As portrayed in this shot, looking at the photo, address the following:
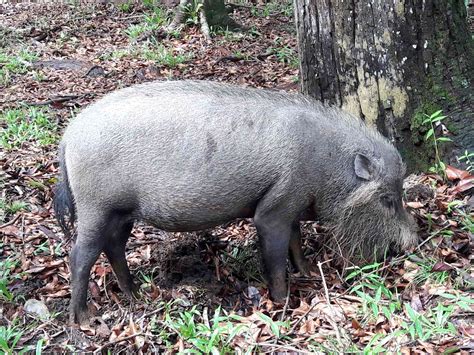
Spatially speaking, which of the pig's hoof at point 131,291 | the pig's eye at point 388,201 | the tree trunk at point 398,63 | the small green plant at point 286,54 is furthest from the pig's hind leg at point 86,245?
the small green plant at point 286,54

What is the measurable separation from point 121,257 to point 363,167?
1.68m

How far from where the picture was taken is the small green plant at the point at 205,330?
3443mm

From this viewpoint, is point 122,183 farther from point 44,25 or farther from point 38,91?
point 44,25

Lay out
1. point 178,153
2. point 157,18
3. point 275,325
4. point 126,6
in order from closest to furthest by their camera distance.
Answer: point 275,325, point 178,153, point 157,18, point 126,6

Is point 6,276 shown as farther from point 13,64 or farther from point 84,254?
point 13,64

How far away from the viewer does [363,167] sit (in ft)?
13.7

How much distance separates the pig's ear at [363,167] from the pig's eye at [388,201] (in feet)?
0.63

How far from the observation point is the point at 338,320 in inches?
144

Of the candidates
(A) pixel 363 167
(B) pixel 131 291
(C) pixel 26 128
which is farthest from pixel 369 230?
(C) pixel 26 128

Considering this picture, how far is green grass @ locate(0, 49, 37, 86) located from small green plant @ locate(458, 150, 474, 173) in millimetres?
5726

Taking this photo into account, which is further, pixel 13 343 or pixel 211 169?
pixel 211 169

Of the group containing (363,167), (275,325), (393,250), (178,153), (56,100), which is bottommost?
(393,250)

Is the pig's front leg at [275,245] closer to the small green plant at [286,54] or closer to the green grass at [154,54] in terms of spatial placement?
the small green plant at [286,54]

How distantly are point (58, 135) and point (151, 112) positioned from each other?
2940mm
